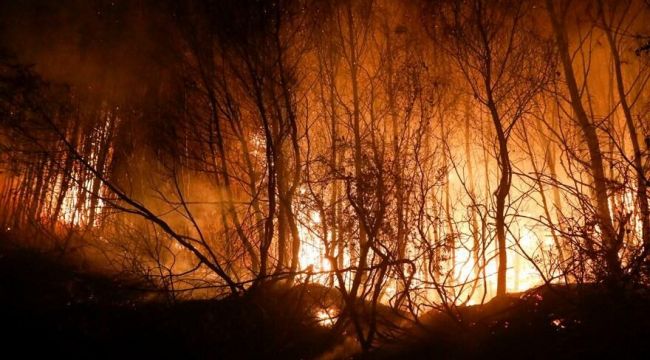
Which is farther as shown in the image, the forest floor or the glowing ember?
the glowing ember

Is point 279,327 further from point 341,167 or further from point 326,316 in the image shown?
point 341,167

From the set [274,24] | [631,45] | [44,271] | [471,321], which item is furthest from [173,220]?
[631,45]

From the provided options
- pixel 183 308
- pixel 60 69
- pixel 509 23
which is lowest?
pixel 183 308

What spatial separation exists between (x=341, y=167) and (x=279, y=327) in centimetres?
396

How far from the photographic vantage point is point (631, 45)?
1098 cm

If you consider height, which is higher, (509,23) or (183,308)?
(509,23)

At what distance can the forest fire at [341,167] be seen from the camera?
6.80 metres

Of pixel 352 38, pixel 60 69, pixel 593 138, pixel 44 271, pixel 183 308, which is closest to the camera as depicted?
pixel 183 308

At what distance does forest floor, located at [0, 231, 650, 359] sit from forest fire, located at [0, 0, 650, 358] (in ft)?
0.18

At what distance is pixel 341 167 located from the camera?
971cm

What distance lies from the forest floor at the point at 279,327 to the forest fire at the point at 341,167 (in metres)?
0.05

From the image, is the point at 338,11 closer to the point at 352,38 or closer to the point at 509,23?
the point at 352,38

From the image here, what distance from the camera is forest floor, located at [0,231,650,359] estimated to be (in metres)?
5.56

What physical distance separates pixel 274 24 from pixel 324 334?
20.7ft
